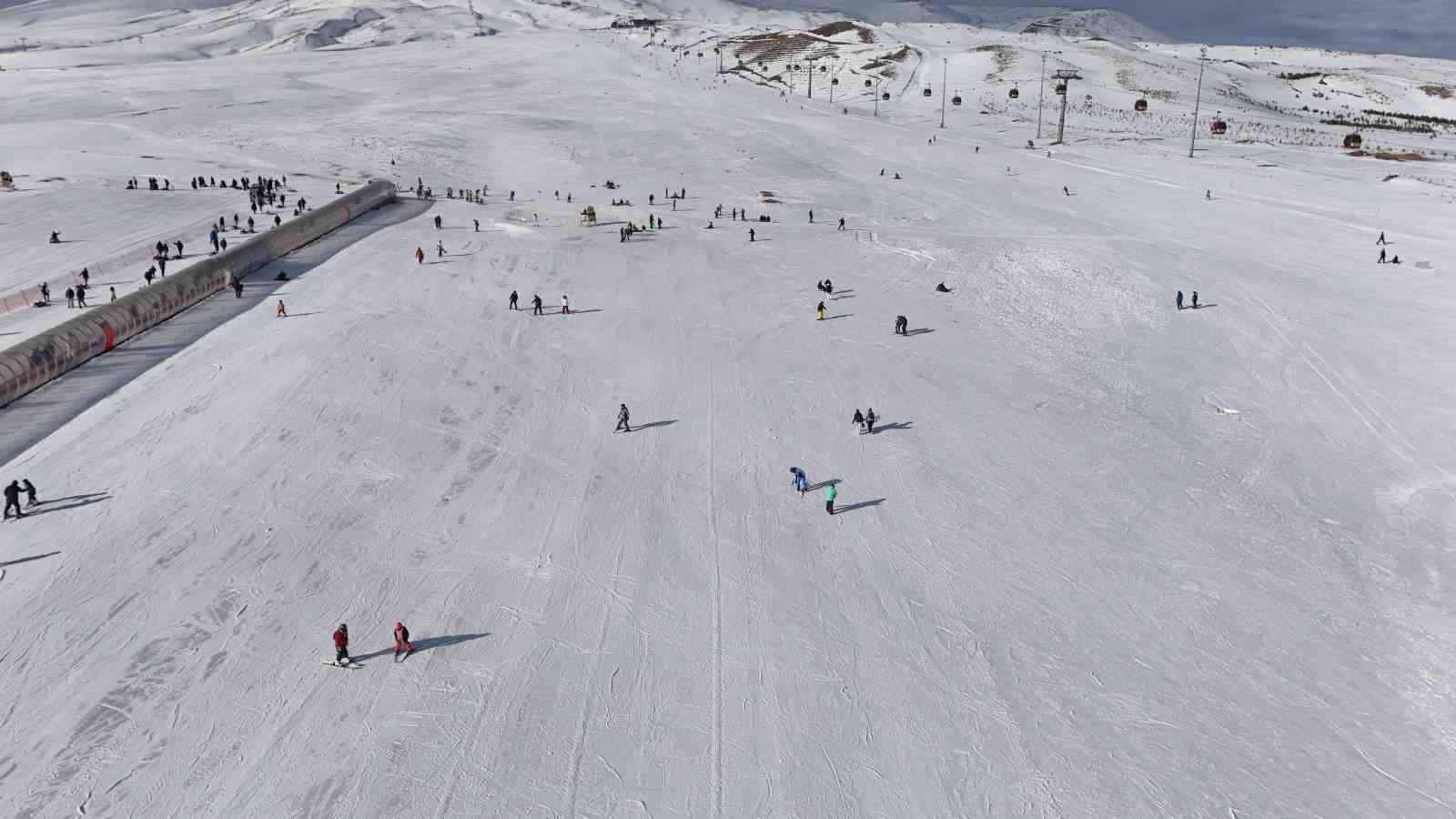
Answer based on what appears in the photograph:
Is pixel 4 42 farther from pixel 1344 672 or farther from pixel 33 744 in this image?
pixel 1344 672

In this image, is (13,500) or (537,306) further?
(537,306)

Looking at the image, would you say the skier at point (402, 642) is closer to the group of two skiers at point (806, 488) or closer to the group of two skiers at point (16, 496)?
the group of two skiers at point (806, 488)

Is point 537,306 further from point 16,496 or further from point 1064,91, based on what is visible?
point 1064,91

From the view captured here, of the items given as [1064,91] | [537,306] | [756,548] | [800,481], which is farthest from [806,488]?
[1064,91]

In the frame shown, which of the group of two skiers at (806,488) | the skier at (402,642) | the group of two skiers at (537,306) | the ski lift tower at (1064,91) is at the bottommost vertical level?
the skier at (402,642)

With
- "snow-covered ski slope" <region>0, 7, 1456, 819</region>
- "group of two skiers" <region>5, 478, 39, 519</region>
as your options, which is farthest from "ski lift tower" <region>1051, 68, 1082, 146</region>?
"group of two skiers" <region>5, 478, 39, 519</region>

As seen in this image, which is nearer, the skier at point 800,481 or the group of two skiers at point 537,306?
the skier at point 800,481

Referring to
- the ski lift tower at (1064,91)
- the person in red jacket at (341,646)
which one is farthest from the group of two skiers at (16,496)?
the ski lift tower at (1064,91)
